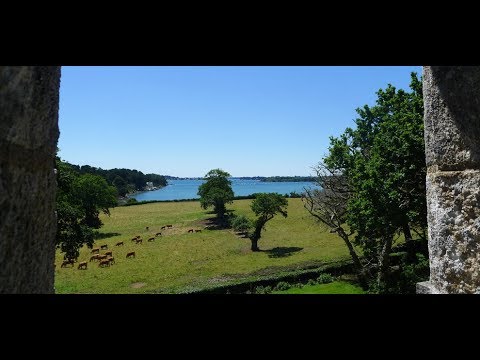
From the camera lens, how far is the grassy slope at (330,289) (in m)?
25.0

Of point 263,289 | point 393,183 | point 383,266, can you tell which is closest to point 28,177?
point 393,183

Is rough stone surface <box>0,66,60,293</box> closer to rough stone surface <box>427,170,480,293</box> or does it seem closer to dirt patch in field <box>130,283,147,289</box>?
rough stone surface <box>427,170,480,293</box>

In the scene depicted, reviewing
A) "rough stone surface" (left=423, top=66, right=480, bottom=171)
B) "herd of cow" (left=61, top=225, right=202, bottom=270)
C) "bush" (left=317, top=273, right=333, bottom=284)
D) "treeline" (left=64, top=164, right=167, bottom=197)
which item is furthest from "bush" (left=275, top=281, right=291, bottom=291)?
"treeline" (left=64, top=164, right=167, bottom=197)

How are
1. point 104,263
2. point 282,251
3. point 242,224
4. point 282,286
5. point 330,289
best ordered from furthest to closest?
1. point 242,224
2. point 282,251
3. point 104,263
4. point 282,286
5. point 330,289

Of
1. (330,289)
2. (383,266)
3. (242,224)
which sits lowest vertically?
(330,289)

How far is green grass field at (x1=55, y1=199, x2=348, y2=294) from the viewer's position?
32.0 meters

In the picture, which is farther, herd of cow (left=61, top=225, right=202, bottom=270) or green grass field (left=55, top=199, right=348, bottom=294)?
herd of cow (left=61, top=225, right=202, bottom=270)

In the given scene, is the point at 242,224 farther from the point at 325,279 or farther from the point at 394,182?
the point at 394,182

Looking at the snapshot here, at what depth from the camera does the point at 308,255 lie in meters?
41.1

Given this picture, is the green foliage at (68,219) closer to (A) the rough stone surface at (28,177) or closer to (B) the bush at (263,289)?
(B) the bush at (263,289)

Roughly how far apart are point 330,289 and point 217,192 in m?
44.4

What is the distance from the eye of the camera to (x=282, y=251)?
4453cm
